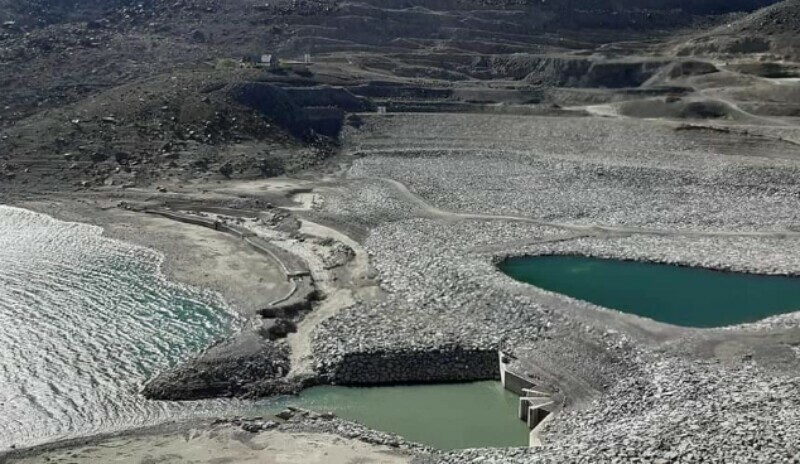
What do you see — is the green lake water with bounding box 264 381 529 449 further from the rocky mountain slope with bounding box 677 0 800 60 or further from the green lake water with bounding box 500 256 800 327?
the rocky mountain slope with bounding box 677 0 800 60

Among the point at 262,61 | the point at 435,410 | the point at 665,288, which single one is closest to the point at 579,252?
the point at 665,288

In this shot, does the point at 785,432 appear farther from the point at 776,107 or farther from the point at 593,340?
the point at 776,107

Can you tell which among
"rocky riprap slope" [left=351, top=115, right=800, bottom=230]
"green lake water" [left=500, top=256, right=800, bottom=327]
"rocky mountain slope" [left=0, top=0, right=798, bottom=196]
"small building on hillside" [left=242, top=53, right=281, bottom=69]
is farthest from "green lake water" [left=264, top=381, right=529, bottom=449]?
"small building on hillside" [left=242, top=53, right=281, bottom=69]

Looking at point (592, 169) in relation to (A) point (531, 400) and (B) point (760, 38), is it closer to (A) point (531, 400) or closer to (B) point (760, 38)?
(A) point (531, 400)

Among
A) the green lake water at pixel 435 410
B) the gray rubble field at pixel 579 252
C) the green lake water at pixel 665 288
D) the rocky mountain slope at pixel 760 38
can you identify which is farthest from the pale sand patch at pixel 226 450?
the rocky mountain slope at pixel 760 38

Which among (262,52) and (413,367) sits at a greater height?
(262,52)

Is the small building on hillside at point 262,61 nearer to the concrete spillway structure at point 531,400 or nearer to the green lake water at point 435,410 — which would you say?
the green lake water at point 435,410
